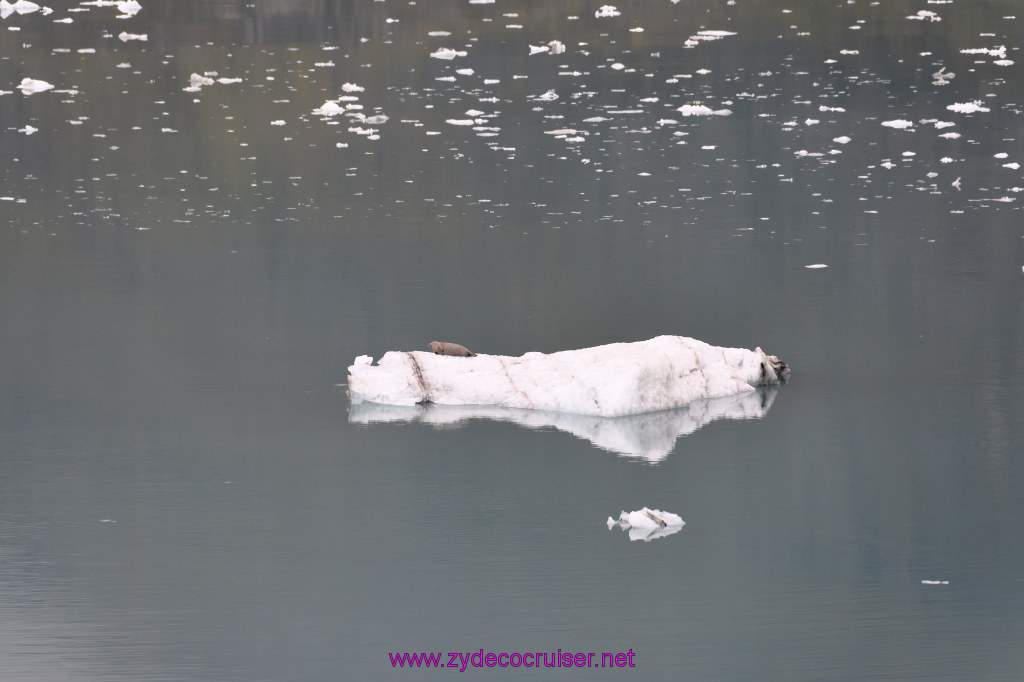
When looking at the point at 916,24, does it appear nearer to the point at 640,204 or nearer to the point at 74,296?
the point at 640,204

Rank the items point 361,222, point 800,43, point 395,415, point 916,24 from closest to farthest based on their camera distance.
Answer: point 395,415, point 361,222, point 800,43, point 916,24

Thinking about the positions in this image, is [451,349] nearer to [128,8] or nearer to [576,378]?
[576,378]

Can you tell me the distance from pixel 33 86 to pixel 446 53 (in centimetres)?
538

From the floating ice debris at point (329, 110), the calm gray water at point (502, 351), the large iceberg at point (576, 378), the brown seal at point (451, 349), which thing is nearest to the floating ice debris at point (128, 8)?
the calm gray water at point (502, 351)

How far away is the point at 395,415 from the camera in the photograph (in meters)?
8.20

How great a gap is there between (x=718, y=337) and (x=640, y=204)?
3938mm

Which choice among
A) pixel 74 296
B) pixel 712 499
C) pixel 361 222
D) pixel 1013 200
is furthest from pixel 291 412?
pixel 1013 200

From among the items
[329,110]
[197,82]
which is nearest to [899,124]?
[329,110]

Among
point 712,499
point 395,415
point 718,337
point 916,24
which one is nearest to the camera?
point 712,499

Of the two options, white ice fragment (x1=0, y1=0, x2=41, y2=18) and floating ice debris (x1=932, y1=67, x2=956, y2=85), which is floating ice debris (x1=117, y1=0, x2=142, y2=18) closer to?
white ice fragment (x1=0, y1=0, x2=41, y2=18)

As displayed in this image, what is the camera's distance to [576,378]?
26.9ft

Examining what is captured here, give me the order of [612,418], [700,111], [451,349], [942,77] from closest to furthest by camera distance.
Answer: [612,418] → [451,349] → [700,111] → [942,77]

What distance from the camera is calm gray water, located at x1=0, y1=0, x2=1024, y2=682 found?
233 inches

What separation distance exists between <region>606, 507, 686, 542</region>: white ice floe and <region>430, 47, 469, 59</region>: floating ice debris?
15.4m
